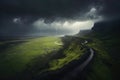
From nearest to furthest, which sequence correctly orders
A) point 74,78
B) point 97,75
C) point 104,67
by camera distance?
point 74,78 < point 97,75 < point 104,67

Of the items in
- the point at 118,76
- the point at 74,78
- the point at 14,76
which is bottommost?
the point at 14,76

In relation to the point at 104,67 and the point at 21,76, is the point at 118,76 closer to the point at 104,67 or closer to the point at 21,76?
the point at 104,67

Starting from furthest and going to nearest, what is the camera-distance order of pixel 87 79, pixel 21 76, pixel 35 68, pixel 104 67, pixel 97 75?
pixel 35 68 → pixel 21 76 → pixel 104 67 → pixel 97 75 → pixel 87 79

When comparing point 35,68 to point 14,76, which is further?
point 35,68

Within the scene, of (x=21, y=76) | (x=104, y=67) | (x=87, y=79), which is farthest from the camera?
(x=21, y=76)

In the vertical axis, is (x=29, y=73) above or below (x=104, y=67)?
below

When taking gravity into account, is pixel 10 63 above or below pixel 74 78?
below

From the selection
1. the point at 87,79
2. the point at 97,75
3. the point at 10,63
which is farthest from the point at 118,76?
the point at 10,63

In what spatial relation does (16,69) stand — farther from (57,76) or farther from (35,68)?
(57,76)

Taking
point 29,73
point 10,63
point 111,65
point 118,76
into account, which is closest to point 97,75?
point 118,76
